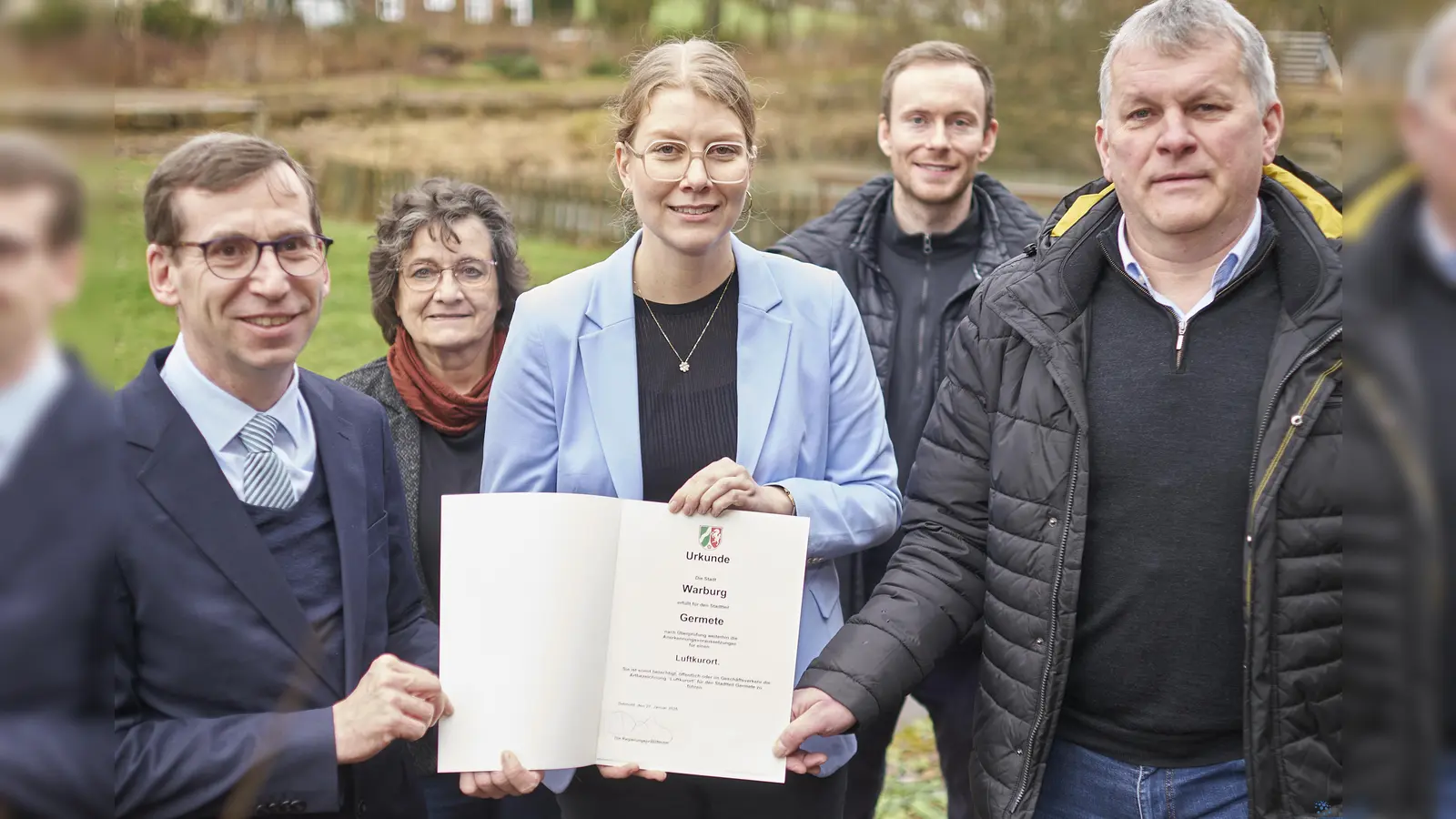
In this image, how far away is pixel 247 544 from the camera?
1819 mm

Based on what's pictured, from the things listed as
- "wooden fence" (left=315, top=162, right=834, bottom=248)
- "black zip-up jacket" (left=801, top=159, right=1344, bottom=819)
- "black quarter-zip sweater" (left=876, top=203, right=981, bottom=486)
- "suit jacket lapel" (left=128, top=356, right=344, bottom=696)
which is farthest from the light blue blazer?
"wooden fence" (left=315, top=162, right=834, bottom=248)

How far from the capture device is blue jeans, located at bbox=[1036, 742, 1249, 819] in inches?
87.0

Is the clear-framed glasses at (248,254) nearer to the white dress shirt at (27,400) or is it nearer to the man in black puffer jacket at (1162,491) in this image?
the white dress shirt at (27,400)

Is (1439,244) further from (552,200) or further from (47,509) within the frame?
(552,200)

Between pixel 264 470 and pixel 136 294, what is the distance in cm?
89

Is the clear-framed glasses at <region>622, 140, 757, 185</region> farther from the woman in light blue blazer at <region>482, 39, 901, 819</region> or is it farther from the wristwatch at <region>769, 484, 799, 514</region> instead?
the wristwatch at <region>769, 484, 799, 514</region>

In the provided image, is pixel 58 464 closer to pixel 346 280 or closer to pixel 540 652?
pixel 540 652

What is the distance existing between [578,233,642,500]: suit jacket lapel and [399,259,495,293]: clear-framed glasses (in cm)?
83

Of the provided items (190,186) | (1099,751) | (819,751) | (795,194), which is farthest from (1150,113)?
(795,194)

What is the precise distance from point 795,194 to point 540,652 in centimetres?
907

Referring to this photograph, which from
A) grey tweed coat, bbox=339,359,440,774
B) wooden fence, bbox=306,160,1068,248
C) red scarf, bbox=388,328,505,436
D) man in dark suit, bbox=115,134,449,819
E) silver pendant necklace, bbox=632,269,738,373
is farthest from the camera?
wooden fence, bbox=306,160,1068,248

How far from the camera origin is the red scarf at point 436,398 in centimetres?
313

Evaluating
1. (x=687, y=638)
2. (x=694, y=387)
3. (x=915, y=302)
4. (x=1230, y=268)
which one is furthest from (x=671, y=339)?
(x=915, y=302)

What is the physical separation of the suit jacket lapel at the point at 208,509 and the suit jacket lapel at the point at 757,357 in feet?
3.11
